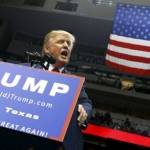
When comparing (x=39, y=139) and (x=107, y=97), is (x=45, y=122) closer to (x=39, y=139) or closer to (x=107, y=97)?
(x=39, y=139)

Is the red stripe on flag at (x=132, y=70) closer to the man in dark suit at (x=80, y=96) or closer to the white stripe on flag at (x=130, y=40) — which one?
the white stripe on flag at (x=130, y=40)

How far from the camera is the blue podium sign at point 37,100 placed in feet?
4.00

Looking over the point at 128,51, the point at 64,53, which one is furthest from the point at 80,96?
the point at 128,51

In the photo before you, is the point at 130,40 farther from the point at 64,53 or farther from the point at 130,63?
the point at 64,53

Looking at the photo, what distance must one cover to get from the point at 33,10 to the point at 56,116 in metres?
7.07

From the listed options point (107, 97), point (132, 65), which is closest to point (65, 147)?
point (132, 65)

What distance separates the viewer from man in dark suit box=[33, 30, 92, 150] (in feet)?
4.22

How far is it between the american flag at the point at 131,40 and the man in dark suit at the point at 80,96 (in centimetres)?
425

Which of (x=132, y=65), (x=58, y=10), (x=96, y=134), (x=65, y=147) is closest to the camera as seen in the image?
(x=65, y=147)

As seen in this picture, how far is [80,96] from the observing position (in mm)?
1562

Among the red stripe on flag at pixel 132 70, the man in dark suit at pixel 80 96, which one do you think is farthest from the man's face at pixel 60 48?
the red stripe on flag at pixel 132 70

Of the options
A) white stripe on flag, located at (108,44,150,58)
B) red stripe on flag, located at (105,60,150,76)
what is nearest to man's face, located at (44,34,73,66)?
white stripe on flag, located at (108,44,150,58)

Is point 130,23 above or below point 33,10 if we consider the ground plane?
above

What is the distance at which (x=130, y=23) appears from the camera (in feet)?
20.5
